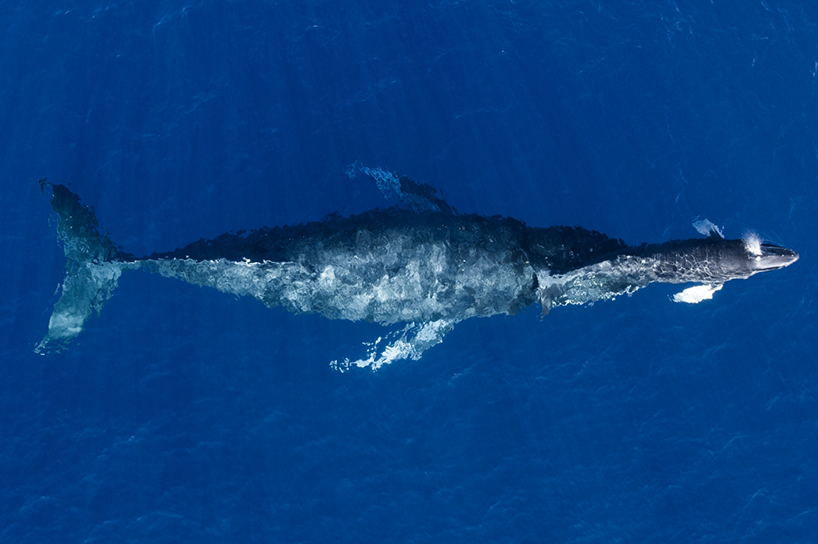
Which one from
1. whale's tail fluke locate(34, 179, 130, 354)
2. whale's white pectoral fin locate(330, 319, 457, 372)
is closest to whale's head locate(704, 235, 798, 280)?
whale's white pectoral fin locate(330, 319, 457, 372)

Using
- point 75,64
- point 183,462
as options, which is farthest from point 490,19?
point 183,462

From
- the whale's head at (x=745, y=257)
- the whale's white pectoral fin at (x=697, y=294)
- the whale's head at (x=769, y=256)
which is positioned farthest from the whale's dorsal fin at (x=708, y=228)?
the whale's white pectoral fin at (x=697, y=294)

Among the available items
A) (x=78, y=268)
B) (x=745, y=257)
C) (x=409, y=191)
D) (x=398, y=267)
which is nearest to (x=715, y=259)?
(x=745, y=257)

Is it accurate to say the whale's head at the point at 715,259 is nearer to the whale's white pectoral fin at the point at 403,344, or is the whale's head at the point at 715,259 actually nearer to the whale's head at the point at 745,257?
the whale's head at the point at 745,257

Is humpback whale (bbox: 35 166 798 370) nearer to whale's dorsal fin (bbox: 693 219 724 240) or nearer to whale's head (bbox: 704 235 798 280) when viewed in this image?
whale's dorsal fin (bbox: 693 219 724 240)

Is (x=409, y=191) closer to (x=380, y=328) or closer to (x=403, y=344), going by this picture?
(x=380, y=328)

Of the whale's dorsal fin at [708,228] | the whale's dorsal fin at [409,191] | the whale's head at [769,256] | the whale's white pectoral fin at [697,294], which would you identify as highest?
the whale's dorsal fin at [409,191]
